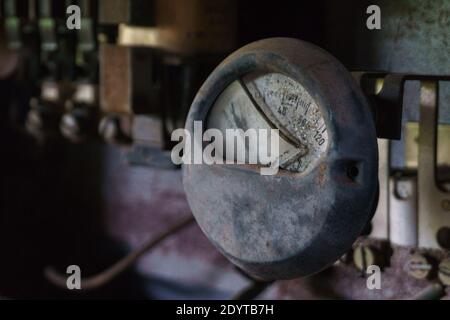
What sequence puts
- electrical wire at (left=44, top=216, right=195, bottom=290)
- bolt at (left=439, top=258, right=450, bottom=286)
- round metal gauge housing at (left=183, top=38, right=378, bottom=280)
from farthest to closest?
electrical wire at (left=44, top=216, right=195, bottom=290), bolt at (left=439, top=258, right=450, bottom=286), round metal gauge housing at (left=183, top=38, right=378, bottom=280)

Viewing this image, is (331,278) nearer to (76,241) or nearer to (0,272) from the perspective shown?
(76,241)

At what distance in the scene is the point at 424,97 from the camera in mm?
1269

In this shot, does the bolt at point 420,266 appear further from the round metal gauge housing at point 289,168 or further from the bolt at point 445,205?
the round metal gauge housing at point 289,168

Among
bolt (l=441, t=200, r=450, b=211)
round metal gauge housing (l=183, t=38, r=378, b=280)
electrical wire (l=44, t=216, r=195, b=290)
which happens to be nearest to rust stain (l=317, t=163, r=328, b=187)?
round metal gauge housing (l=183, t=38, r=378, b=280)

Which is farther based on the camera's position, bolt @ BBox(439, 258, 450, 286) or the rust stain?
bolt @ BBox(439, 258, 450, 286)

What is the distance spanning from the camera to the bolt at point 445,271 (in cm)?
127

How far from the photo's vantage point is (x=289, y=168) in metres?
1.07

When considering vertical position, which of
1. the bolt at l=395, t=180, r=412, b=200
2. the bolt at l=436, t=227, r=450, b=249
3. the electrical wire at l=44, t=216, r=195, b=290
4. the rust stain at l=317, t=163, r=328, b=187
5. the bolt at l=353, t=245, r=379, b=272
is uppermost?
the rust stain at l=317, t=163, r=328, b=187

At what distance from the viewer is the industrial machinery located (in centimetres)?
103

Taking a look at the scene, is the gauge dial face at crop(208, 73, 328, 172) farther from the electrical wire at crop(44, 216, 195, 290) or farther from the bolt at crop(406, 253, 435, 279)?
the electrical wire at crop(44, 216, 195, 290)

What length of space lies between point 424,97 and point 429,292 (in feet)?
1.10

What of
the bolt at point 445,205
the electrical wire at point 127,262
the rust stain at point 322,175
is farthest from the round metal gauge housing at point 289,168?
the electrical wire at point 127,262
